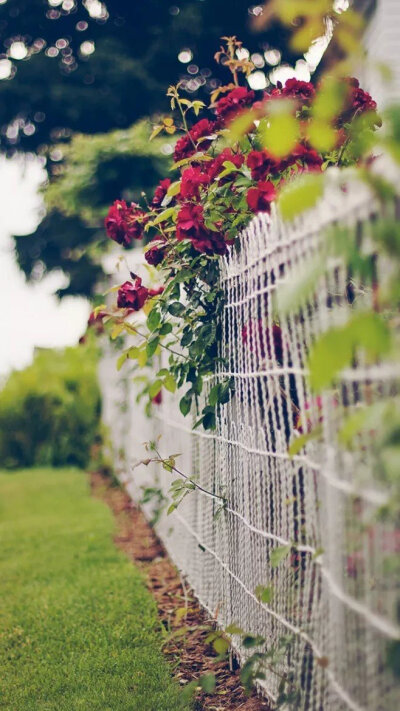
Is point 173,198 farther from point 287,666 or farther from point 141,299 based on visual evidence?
point 287,666

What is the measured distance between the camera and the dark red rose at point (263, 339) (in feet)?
7.75

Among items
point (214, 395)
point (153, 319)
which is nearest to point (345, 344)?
point (214, 395)

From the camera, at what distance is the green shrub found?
1172cm

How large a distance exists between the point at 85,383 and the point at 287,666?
394 inches

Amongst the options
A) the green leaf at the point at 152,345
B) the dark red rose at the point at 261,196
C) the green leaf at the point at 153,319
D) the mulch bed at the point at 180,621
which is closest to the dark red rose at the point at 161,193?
the green leaf at the point at 153,319

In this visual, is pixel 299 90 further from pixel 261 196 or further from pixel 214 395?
pixel 214 395

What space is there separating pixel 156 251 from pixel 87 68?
1195 centimetres

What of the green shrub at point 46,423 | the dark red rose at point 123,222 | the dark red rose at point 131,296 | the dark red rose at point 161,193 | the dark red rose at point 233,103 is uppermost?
the dark red rose at point 233,103

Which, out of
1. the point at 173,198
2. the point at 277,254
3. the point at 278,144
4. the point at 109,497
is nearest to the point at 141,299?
the point at 173,198

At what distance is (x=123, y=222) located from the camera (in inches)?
127

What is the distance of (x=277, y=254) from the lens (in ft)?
7.30

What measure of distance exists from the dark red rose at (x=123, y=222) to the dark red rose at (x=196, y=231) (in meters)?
0.41

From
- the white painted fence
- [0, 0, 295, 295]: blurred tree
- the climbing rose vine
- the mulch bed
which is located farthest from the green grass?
[0, 0, 295, 295]: blurred tree

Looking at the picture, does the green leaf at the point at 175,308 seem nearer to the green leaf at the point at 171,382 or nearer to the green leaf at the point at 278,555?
the green leaf at the point at 171,382
